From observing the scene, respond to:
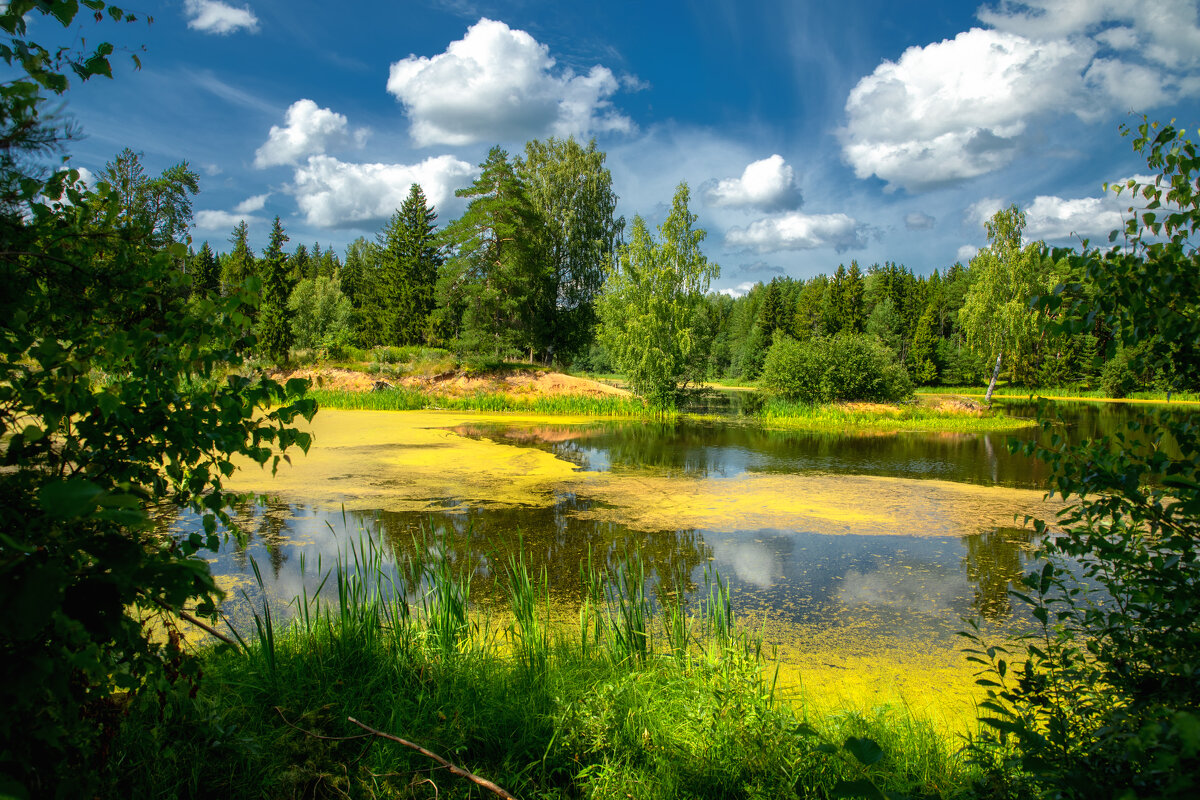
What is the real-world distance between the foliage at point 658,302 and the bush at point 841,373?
11.2 feet

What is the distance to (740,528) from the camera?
5855mm

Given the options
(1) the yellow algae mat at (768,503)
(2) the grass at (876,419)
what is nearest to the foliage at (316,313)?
(2) the grass at (876,419)

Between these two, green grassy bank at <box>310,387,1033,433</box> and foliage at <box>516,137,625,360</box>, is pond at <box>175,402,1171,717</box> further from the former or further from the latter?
foliage at <box>516,137,625,360</box>

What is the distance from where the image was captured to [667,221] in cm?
1758

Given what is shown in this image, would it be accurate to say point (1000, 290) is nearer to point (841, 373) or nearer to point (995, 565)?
point (841, 373)

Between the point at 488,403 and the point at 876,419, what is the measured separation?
1085 centimetres

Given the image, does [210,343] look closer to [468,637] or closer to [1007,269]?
[468,637]

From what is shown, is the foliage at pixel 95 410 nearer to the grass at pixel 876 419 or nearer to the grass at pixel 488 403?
the grass at pixel 876 419

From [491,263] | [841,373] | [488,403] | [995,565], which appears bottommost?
[995,565]

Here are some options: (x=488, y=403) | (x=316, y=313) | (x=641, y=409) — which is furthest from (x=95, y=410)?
(x=316, y=313)

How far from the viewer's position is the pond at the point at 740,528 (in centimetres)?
355

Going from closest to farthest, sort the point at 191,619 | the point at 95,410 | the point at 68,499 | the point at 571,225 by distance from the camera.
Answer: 1. the point at 68,499
2. the point at 95,410
3. the point at 191,619
4. the point at 571,225

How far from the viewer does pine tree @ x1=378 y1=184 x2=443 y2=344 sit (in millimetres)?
26719

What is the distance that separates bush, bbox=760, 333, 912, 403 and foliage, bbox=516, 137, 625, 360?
911cm
